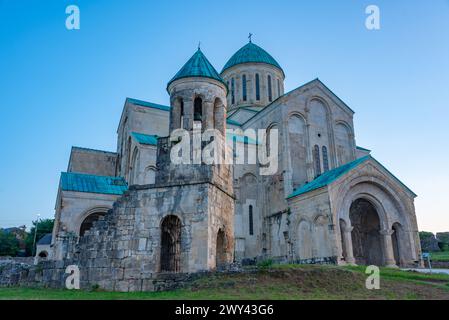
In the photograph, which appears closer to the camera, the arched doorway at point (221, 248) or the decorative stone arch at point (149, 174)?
the arched doorway at point (221, 248)

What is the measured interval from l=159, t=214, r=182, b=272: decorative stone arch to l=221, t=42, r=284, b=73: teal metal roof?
21235 mm

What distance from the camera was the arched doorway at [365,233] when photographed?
2083 cm

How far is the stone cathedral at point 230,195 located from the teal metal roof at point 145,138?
0.13m

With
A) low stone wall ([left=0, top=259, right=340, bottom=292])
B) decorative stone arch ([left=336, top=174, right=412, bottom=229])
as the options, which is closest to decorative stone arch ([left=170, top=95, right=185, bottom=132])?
low stone wall ([left=0, top=259, right=340, bottom=292])

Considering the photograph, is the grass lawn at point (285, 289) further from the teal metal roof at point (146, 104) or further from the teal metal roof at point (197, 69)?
the teal metal roof at point (146, 104)

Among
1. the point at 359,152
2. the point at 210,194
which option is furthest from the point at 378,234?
the point at 210,194

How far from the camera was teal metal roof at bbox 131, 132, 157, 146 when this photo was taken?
21.5m

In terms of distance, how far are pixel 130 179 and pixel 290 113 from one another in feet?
35.8

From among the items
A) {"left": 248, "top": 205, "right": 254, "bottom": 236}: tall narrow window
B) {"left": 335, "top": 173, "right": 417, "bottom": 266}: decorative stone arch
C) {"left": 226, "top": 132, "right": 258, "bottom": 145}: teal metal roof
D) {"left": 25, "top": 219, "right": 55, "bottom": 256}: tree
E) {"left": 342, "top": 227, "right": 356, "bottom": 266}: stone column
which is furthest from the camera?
{"left": 25, "top": 219, "right": 55, "bottom": 256}: tree

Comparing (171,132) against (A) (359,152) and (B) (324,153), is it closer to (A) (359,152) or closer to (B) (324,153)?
(B) (324,153)

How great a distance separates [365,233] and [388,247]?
2.56 m

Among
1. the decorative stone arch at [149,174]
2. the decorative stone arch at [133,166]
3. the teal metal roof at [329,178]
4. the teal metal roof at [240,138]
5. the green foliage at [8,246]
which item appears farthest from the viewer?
the green foliage at [8,246]

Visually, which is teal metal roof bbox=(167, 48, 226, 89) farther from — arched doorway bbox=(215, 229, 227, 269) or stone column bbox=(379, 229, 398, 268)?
stone column bbox=(379, 229, 398, 268)

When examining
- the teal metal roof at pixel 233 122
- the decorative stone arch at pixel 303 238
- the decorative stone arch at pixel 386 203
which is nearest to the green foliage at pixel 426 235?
the decorative stone arch at pixel 386 203
